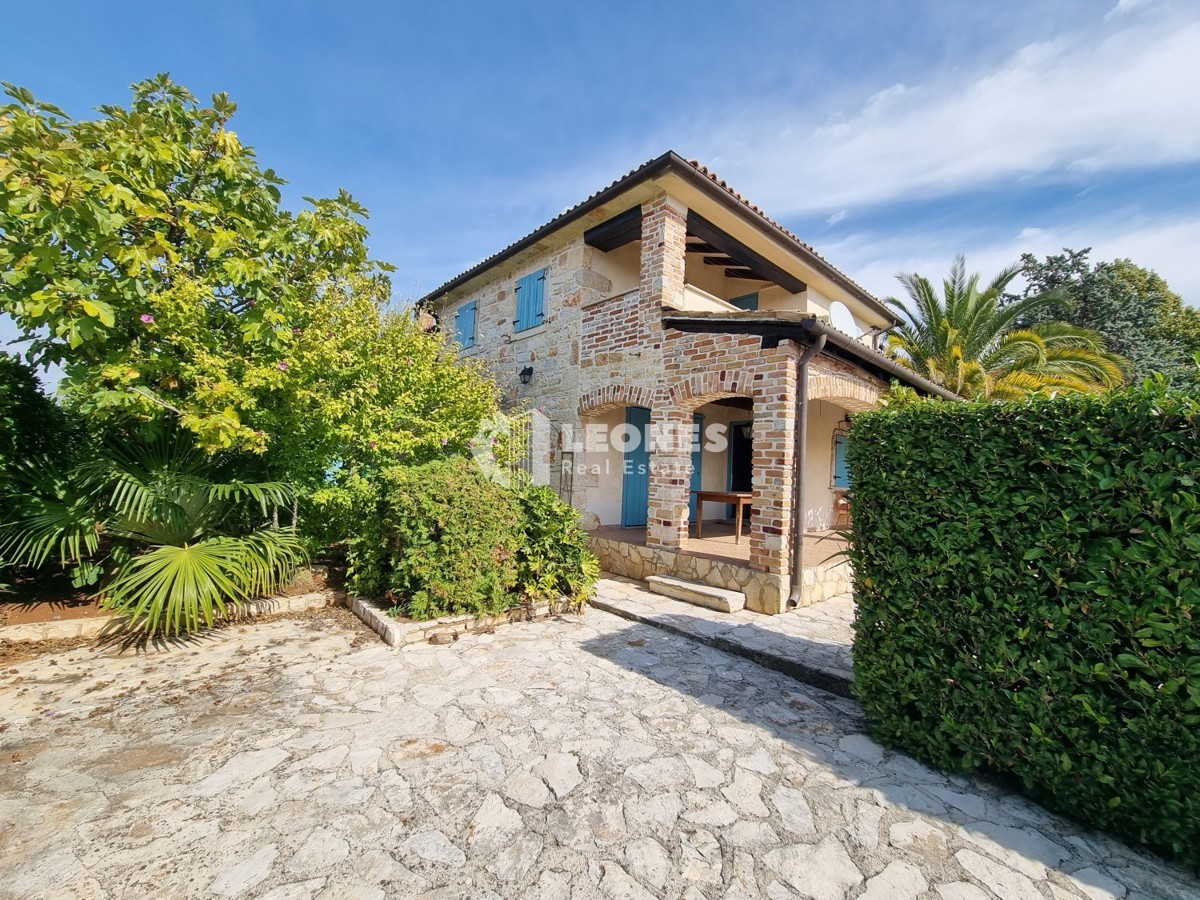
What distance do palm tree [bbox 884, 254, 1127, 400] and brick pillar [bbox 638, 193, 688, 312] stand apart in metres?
9.71

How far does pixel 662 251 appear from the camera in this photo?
7707 millimetres

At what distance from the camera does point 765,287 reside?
11.4 metres

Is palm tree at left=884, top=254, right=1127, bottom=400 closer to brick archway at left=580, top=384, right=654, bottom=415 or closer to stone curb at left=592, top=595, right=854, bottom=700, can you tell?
brick archway at left=580, top=384, right=654, bottom=415

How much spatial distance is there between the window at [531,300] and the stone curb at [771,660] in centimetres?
655

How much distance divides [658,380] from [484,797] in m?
6.10

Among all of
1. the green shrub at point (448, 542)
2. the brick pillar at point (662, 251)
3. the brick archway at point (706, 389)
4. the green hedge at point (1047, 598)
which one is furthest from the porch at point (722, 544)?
the brick pillar at point (662, 251)

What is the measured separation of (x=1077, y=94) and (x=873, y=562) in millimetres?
5363

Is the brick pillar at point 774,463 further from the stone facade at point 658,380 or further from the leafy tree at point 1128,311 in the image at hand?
the leafy tree at point 1128,311

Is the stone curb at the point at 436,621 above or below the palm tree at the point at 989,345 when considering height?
below

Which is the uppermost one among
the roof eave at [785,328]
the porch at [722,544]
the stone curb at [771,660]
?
the roof eave at [785,328]

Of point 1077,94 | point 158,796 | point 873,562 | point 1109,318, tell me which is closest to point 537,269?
point 1077,94

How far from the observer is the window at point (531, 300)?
10.1 m

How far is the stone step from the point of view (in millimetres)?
6273

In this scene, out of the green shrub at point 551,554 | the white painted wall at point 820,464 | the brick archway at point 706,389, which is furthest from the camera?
the white painted wall at point 820,464
